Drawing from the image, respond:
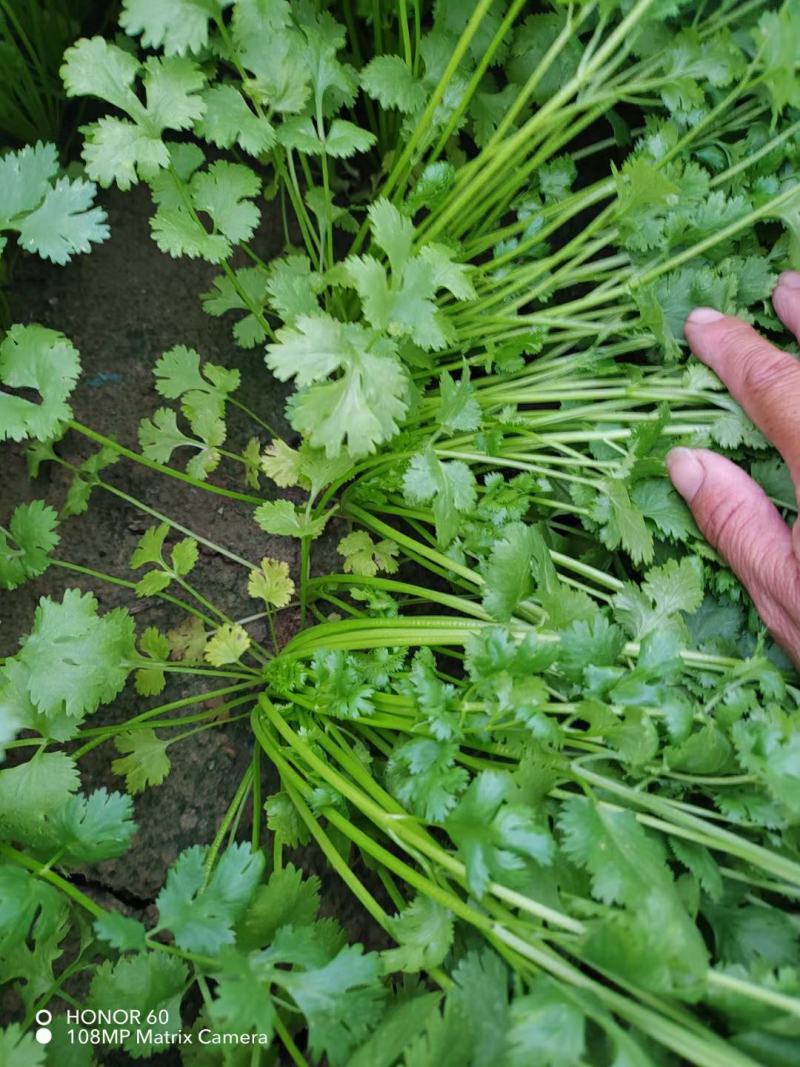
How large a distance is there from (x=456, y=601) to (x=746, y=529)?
18.9 inches

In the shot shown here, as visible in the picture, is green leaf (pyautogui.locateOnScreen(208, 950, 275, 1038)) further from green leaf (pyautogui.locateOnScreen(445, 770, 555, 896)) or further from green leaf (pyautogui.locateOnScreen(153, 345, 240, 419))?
green leaf (pyautogui.locateOnScreen(153, 345, 240, 419))

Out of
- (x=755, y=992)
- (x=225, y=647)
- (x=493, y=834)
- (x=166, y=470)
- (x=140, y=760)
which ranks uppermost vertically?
(x=755, y=992)

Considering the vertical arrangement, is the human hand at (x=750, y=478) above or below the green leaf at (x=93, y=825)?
above

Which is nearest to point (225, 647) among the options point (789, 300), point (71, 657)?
point (71, 657)

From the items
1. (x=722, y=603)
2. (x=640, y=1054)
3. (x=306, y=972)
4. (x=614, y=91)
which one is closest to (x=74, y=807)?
(x=306, y=972)

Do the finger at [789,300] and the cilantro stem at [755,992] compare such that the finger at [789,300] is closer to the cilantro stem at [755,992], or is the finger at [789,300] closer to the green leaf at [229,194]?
the green leaf at [229,194]

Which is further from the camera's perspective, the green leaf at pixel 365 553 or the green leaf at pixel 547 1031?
the green leaf at pixel 365 553

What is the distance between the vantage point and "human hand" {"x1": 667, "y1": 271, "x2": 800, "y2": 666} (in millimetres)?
1167

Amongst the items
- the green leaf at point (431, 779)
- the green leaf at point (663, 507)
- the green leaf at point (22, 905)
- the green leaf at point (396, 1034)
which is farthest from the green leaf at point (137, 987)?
the green leaf at point (663, 507)

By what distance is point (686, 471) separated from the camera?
1270 millimetres

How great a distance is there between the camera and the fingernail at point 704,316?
1.31 meters

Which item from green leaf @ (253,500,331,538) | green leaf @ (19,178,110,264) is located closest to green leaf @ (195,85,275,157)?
green leaf @ (19,178,110,264)

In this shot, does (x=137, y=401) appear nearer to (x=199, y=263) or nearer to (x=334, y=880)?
(x=199, y=263)

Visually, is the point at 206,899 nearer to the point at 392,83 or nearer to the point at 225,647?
the point at 225,647
